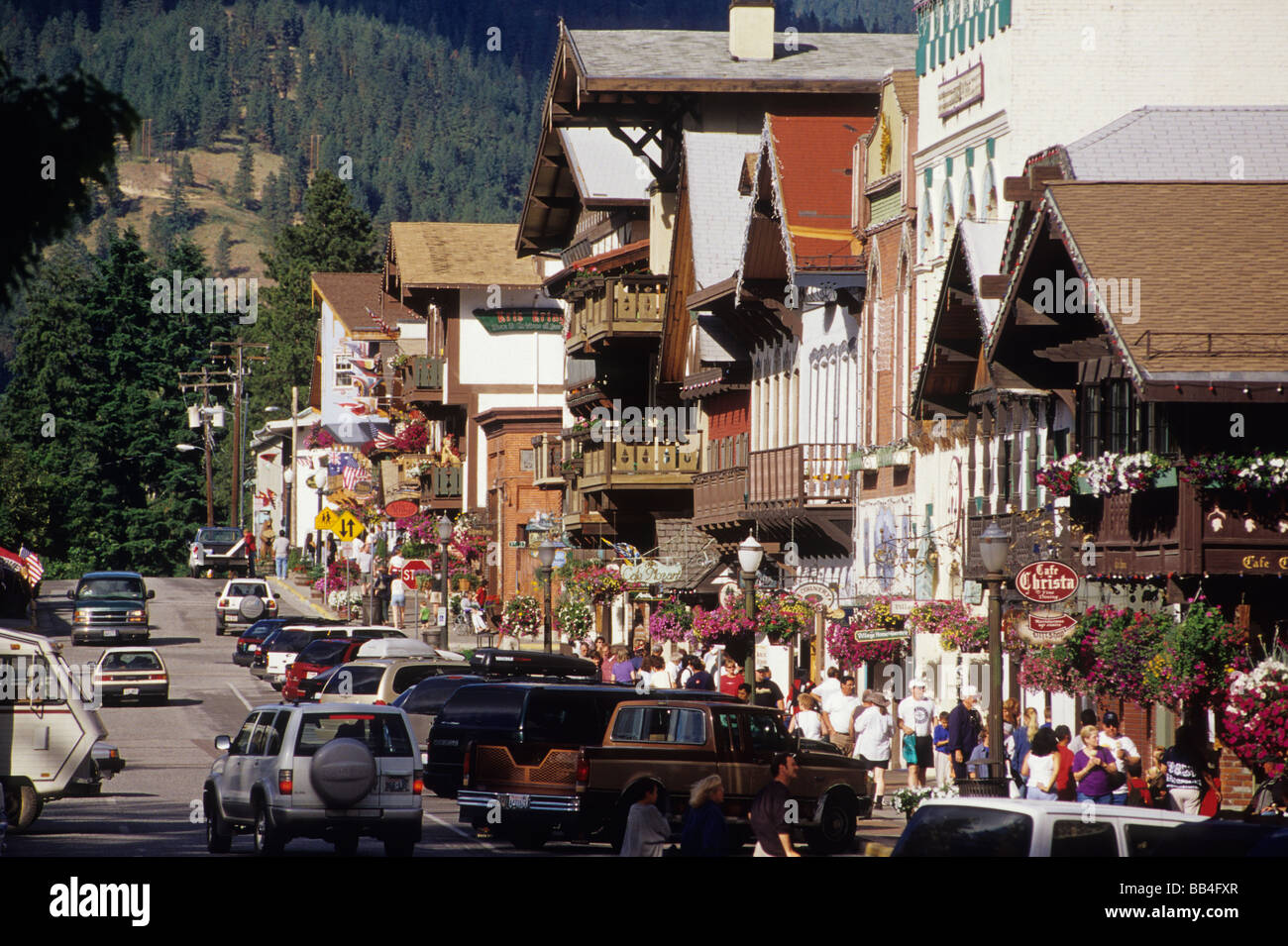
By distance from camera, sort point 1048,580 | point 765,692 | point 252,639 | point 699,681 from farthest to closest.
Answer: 1. point 252,639
2. point 699,681
3. point 765,692
4. point 1048,580

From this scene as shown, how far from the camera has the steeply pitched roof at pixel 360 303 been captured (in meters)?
101

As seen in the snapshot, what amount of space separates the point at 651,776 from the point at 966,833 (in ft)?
35.6

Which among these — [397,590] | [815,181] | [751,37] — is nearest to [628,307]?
[751,37]

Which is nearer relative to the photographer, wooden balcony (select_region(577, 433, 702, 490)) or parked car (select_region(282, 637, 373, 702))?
parked car (select_region(282, 637, 373, 702))

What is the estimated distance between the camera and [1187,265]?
26797 mm

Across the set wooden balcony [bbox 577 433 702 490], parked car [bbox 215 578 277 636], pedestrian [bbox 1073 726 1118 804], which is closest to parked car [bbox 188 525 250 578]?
parked car [bbox 215 578 277 636]

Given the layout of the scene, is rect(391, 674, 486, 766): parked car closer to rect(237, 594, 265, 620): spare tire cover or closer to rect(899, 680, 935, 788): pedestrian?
rect(899, 680, 935, 788): pedestrian

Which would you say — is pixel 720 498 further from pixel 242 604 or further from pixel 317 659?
pixel 242 604

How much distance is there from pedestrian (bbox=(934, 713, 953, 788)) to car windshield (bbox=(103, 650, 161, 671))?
2408cm

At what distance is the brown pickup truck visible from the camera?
24703mm

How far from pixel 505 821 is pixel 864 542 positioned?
54.7 feet

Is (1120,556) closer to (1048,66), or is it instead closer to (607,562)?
(1048,66)

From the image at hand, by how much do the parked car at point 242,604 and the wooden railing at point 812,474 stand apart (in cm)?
3444
